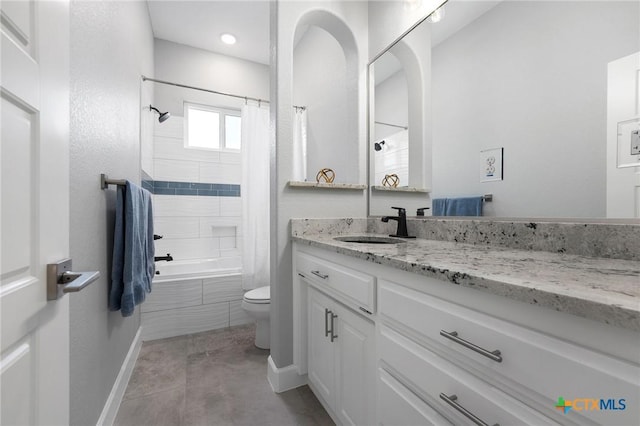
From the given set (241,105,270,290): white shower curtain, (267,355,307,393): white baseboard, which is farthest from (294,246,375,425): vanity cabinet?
(241,105,270,290): white shower curtain

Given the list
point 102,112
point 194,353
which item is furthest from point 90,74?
point 194,353

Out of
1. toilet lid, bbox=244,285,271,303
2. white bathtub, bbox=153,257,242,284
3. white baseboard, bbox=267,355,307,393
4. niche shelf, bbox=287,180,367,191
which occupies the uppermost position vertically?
niche shelf, bbox=287,180,367,191

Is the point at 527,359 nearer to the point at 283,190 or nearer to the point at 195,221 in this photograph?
the point at 283,190

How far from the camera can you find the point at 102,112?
1235 mm

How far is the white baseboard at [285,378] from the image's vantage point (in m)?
1.54

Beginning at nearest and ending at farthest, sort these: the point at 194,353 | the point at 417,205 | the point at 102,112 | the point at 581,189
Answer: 1. the point at 581,189
2. the point at 102,112
3. the point at 417,205
4. the point at 194,353

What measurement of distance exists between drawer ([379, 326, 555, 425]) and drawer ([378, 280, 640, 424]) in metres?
0.03

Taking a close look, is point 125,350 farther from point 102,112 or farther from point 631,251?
point 631,251

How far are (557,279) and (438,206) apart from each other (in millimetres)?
926

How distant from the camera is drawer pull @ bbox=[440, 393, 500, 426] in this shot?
55 cm

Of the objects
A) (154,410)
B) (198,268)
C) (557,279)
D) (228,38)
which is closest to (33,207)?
(557,279)

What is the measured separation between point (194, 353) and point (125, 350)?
0.47 metres

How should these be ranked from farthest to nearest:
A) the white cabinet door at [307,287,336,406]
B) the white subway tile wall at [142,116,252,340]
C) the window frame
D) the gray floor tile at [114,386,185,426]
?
the window frame → the white subway tile wall at [142,116,252,340] → the gray floor tile at [114,386,185,426] → the white cabinet door at [307,287,336,406]

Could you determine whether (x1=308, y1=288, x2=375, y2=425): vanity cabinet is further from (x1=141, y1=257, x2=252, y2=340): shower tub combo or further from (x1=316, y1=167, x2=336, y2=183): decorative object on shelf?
(x1=141, y1=257, x2=252, y2=340): shower tub combo
